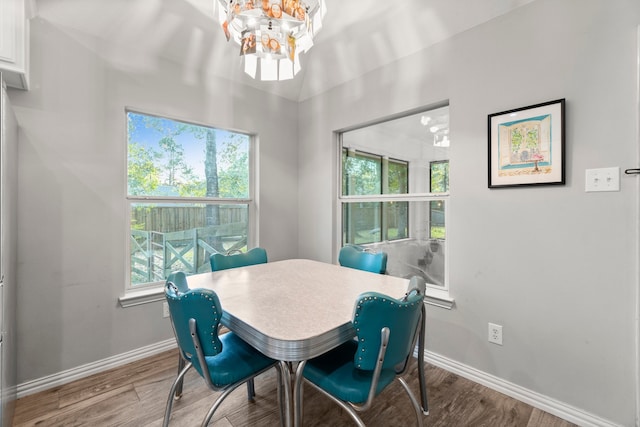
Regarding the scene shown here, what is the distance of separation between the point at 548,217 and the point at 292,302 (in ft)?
5.09

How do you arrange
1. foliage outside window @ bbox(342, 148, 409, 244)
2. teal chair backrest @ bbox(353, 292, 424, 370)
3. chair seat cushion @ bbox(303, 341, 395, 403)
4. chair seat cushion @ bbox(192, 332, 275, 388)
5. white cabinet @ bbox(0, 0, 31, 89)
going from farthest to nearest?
foliage outside window @ bbox(342, 148, 409, 244)
white cabinet @ bbox(0, 0, 31, 89)
chair seat cushion @ bbox(192, 332, 275, 388)
chair seat cushion @ bbox(303, 341, 395, 403)
teal chair backrest @ bbox(353, 292, 424, 370)

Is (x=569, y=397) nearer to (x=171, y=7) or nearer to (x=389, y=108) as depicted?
(x=389, y=108)

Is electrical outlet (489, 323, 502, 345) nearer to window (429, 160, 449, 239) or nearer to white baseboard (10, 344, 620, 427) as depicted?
white baseboard (10, 344, 620, 427)

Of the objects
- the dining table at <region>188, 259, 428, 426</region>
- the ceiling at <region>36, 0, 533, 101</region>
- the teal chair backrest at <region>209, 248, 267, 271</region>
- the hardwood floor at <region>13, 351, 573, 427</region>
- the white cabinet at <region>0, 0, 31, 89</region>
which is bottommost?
the hardwood floor at <region>13, 351, 573, 427</region>

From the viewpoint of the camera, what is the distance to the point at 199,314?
1166 millimetres

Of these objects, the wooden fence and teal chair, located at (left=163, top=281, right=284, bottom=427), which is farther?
the wooden fence

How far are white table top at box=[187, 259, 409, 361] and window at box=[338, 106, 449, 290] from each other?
2.43 feet

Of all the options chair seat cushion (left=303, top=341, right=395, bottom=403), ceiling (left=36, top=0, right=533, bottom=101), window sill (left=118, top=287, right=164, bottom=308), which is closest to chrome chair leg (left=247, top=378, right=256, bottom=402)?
chair seat cushion (left=303, top=341, right=395, bottom=403)

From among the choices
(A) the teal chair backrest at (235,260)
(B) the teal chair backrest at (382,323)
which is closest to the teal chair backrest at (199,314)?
(B) the teal chair backrest at (382,323)

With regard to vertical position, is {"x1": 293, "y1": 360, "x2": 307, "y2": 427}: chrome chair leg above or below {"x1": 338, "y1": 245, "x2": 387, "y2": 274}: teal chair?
below

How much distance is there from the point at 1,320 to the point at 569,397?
2896 millimetres

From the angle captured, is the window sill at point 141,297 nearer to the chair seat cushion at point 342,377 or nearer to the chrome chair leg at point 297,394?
the chair seat cushion at point 342,377

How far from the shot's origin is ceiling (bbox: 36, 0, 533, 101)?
1994 millimetres

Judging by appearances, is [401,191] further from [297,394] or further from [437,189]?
[297,394]
